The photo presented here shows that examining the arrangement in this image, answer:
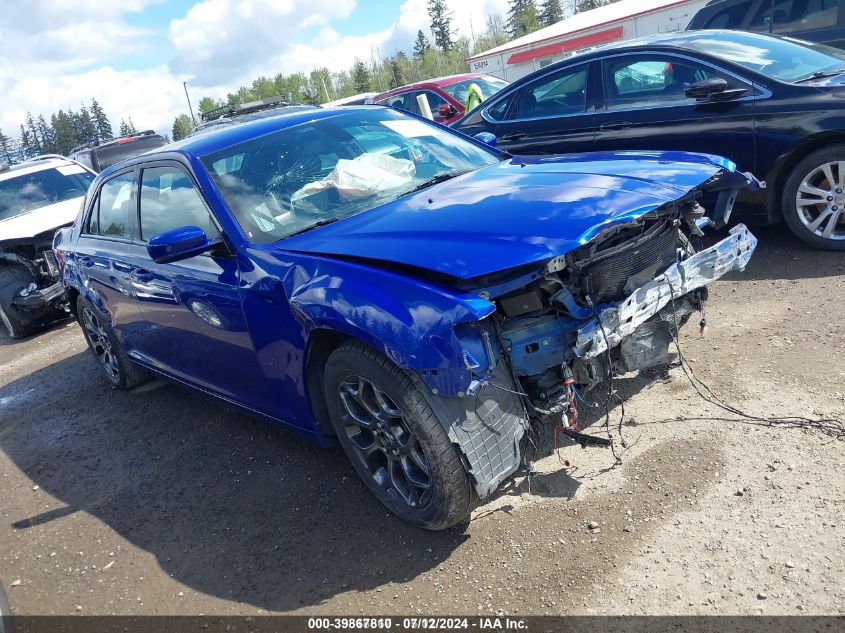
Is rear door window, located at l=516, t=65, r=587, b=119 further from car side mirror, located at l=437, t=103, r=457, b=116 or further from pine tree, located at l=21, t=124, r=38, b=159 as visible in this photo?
pine tree, located at l=21, t=124, r=38, b=159

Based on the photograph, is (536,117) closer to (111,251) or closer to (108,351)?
(111,251)

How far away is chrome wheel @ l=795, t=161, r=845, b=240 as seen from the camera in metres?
4.75

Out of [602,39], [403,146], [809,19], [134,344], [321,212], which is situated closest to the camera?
[321,212]

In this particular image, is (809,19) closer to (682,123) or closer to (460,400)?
(682,123)

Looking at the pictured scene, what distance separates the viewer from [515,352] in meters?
2.76

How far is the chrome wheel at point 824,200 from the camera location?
15.6 feet

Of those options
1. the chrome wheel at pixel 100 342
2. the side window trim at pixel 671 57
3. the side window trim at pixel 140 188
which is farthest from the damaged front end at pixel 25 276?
the side window trim at pixel 671 57

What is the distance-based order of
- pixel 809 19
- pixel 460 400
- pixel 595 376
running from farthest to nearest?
pixel 809 19
pixel 595 376
pixel 460 400

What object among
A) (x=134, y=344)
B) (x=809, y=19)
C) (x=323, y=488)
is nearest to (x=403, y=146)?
(x=323, y=488)

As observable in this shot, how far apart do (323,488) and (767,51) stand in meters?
4.94

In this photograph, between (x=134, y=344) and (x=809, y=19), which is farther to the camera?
(x=809, y=19)

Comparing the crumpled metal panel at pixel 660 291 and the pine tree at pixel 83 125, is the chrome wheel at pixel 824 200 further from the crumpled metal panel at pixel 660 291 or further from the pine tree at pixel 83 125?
the pine tree at pixel 83 125

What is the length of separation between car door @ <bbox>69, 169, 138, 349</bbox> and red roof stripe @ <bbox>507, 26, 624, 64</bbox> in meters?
27.2

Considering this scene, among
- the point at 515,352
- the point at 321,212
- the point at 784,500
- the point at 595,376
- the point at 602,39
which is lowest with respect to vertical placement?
the point at 784,500
